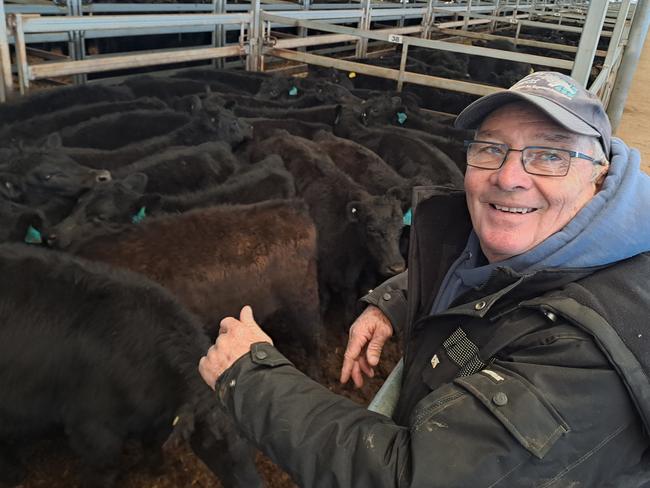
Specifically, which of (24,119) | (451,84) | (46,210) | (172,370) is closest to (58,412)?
(172,370)

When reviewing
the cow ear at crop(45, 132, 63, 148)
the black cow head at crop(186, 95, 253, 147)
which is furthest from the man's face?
the black cow head at crop(186, 95, 253, 147)

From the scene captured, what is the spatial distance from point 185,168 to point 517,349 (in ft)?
12.6

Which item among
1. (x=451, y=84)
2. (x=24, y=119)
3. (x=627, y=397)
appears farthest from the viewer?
(x=451, y=84)

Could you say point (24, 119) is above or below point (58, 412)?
above

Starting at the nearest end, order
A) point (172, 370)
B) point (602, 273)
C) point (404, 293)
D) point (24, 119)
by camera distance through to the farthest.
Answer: point (602, 273)
point (404, 293)
point (172, 370)
point (24, 119)

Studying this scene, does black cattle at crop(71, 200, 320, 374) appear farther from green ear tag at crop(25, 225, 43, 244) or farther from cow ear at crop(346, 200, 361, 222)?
cow ear at crop(346, 200, 361, 222)

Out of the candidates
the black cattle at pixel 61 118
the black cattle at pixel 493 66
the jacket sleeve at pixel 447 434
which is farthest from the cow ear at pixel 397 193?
the black cattle at pixel 493 66

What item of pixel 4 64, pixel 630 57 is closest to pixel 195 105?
pixel 4 64

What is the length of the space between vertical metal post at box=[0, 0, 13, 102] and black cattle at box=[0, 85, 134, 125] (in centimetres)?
14

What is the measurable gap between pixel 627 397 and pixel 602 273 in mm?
298

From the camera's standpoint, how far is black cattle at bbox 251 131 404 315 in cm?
394

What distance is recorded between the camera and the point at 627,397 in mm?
1036

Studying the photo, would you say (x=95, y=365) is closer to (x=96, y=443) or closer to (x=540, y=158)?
(x=96, y=443)

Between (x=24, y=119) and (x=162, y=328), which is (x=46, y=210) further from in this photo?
(x=24, y=119)
